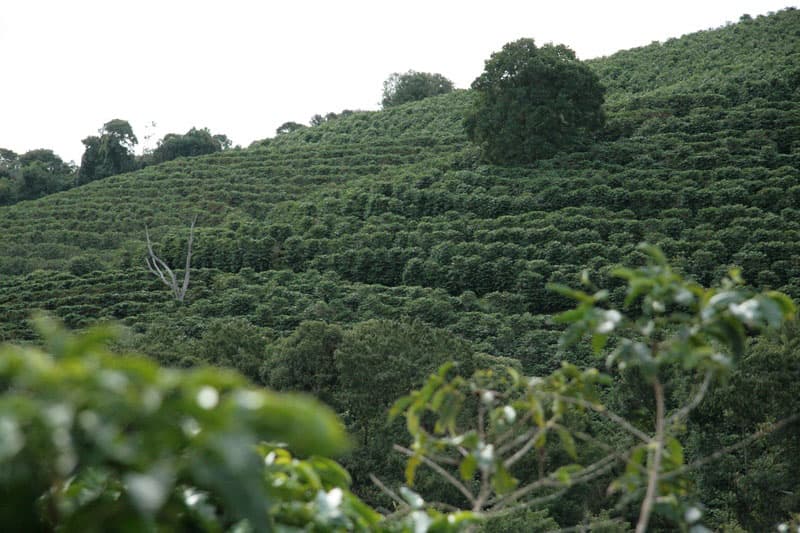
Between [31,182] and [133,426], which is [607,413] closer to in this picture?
[133,426]

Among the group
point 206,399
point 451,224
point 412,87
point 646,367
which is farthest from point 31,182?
point 206,399

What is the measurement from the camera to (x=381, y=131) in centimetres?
4525

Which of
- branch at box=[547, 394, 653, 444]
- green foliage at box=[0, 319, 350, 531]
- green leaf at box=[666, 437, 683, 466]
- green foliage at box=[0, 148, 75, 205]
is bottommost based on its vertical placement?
green leaf at box=[666, 437, 683, 466]

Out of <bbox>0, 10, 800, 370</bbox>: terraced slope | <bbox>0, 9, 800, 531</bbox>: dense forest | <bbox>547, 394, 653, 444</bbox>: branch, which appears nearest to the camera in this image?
<bbox>547, 394, 653, 444</bbox>: branch

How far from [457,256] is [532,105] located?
32.2ft

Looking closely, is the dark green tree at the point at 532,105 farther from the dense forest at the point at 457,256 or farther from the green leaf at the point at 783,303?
the green leaf at the point at 783,303

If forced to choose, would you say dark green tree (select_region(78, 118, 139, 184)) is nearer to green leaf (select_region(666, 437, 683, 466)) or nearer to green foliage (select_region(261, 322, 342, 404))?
green foliage (select_region(261, 322, 342, 404))

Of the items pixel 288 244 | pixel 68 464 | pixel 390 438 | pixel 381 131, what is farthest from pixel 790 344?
pixel 381 131

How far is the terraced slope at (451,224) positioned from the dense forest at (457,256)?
8cm

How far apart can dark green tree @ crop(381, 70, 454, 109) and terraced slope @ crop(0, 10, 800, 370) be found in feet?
66.1

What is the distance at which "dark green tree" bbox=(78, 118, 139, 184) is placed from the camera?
48938mm

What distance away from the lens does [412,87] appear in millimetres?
59438

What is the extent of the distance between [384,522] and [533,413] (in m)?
0.36

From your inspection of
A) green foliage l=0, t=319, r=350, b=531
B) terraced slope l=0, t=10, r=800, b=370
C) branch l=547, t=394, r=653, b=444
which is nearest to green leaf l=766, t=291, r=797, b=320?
branch l=547, t=394, r=653, b=444
